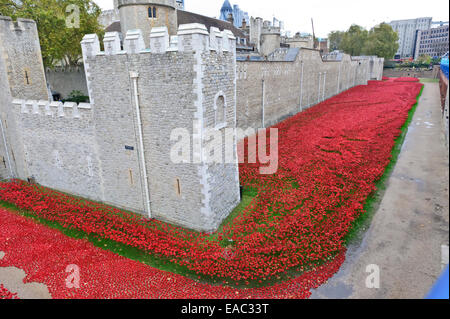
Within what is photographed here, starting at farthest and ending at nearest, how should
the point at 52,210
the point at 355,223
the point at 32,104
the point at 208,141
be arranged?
the point at 32,104
the point at 52,210
the point at 355,223
the point at 208,141

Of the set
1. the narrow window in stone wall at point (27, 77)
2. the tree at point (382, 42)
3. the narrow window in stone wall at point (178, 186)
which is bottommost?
the narrow window in stone wall at point (178, 186)

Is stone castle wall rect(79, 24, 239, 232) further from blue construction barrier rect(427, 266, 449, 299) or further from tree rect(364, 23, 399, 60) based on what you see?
tree rect(364, 23, 399, 60)

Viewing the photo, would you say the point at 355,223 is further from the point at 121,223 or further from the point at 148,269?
the point at 121,223

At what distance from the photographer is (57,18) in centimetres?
2262

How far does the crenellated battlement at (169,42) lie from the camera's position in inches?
332

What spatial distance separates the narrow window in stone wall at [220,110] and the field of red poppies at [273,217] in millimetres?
3736

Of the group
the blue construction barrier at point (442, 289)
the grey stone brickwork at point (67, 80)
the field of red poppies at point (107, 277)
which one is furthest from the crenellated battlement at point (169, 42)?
the grey stone brickwork at point (67, 80)

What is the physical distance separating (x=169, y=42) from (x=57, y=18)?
746 inches

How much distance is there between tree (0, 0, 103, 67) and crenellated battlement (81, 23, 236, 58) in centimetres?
1556

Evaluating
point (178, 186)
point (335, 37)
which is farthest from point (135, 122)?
point (335, 37)

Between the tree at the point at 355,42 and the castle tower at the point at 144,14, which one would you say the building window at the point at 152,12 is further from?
the tree at the point at 355,42

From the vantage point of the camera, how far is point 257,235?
9.70 meters
